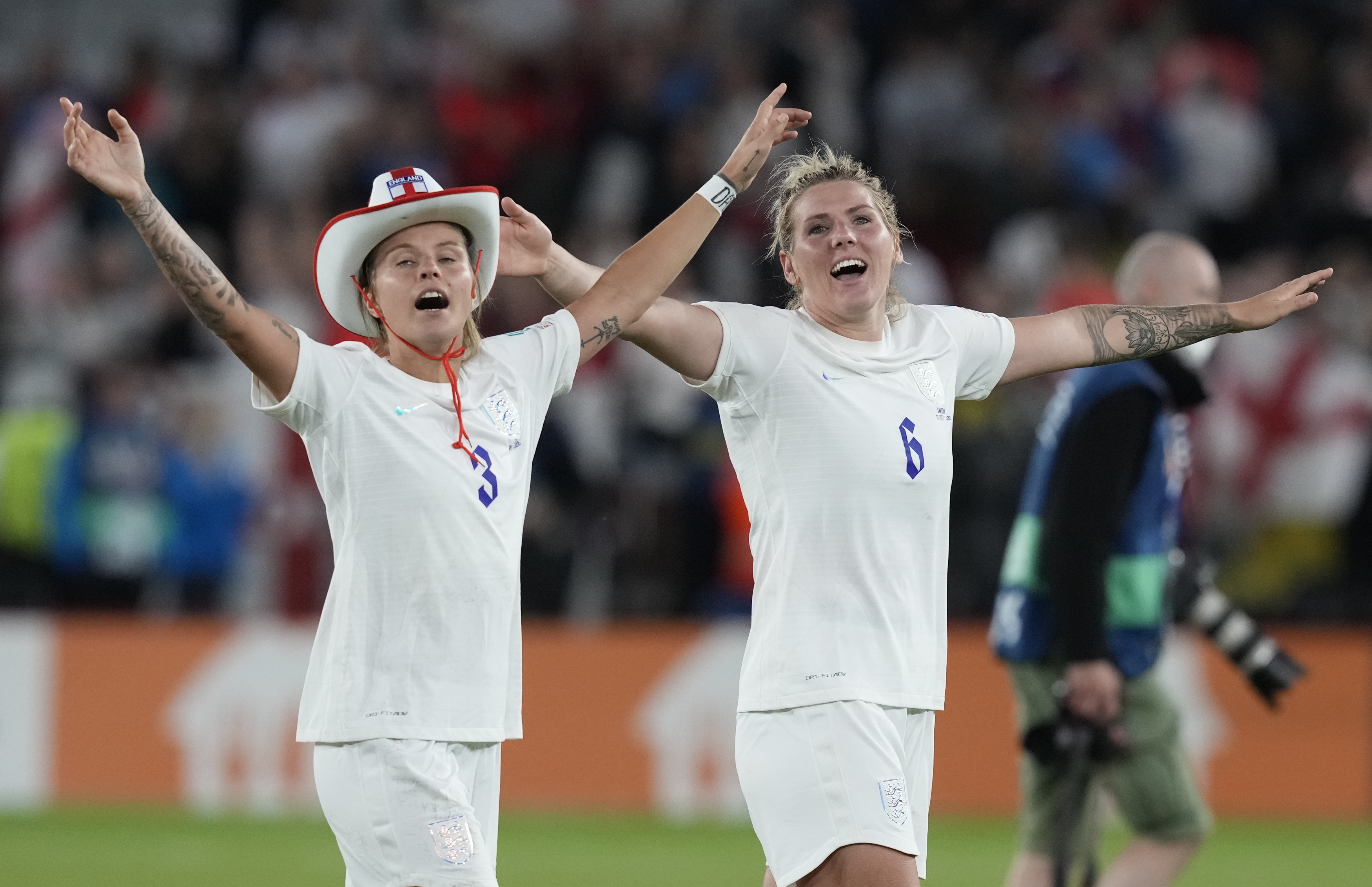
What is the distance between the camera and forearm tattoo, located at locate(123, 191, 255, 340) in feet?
14.9

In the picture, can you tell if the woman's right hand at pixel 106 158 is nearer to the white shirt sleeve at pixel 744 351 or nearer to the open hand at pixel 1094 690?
the white shirt sleeve at pixel 744 351

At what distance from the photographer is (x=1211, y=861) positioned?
10008 mm

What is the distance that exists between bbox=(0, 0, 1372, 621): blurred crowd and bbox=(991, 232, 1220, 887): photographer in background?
4.51 metres

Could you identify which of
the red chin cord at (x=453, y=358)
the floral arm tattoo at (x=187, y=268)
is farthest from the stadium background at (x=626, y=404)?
the floral arm tattoo at (x=187, y=268)

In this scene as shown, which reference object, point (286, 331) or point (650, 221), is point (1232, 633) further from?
point (650, 221)

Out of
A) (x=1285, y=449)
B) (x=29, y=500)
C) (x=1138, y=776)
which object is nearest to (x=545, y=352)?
(x=1138, y=776)

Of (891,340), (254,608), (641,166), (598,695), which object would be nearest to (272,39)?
(641,166)

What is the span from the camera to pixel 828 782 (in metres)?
5.02

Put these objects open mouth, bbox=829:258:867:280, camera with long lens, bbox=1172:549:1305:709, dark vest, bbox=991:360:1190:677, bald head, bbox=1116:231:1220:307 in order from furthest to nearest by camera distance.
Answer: camera with long lens, bbox=1172:549:1305:709 < bald head, bbox=1116:231:1220:307 < dark vest, bbox=991:360:1190:677 < open mouth, bbox=829:258:867:280

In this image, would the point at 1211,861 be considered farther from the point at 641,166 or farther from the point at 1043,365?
the point at 641,166

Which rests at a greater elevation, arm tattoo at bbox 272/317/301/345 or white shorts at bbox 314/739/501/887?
arm tattoo at bbox 272/317/301/345

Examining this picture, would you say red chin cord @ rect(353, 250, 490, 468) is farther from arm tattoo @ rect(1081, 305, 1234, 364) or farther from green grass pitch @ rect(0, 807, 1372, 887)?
green grass pitch @ rect(0, 807, 1372, 887)

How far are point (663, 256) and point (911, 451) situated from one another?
856 millimetres

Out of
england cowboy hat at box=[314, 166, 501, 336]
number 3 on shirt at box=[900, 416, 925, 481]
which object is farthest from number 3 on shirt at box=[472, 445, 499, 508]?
number 3 on shirt at box=[900, 416, 925, 481]
